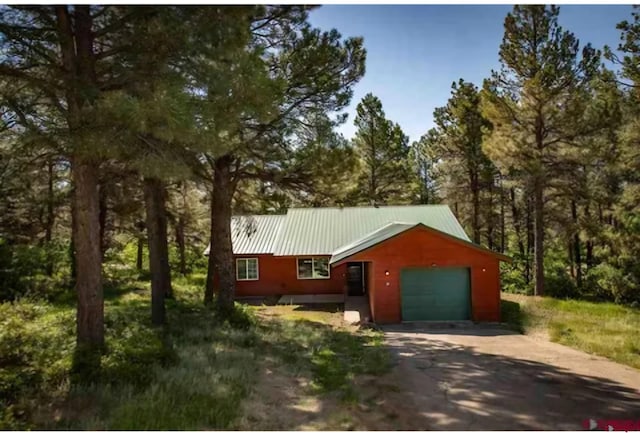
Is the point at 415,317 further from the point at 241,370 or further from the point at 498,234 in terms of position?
the point at 498,234

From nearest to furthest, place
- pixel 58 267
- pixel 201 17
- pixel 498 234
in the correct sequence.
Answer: pixel 201 17, pixel 58 267, pixel 498 234

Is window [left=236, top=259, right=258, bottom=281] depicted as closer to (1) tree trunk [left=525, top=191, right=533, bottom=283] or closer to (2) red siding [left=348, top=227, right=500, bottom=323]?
(2) red siding [left=348, top=227, right=500, bottom=323]

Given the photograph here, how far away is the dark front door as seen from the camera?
2017 centimetres

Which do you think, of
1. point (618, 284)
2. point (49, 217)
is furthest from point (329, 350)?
point (49, 217)

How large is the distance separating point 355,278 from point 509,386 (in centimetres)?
1352

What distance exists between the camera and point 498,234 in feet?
94.5

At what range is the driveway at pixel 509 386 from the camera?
5566 mm

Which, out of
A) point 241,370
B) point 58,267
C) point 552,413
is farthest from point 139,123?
point 58,267

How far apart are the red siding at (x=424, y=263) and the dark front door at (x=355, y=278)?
550cm

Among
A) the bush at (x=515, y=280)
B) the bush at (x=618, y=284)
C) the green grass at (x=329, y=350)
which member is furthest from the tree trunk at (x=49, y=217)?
the bush at (x=618, y=284)

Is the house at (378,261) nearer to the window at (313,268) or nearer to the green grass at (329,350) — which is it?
the window at (313,268)

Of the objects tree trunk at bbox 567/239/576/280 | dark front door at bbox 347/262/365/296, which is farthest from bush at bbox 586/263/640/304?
dark front door at bbox 347/262/365/296

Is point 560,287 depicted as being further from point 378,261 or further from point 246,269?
point 246,269

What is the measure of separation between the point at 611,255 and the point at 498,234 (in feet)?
35.9
